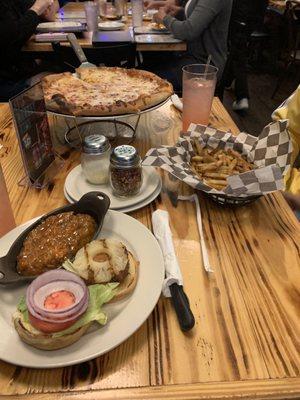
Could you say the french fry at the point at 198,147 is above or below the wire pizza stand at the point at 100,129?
above

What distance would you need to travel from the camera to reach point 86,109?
1278 millimetres

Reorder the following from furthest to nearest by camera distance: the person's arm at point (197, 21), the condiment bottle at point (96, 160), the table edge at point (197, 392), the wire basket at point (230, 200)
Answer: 1. the person's arm at point (197, 21)
2. the condiment bottle at point (96, 160)
3. the wire basket at point (230, 200)
4. the table edge at point (197, 392)

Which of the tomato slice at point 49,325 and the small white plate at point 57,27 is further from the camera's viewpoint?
the small white plate at point 57,27

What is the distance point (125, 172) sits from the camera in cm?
101

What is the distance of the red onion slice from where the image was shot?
612 mm

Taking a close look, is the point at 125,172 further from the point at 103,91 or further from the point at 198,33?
the point at 198,33

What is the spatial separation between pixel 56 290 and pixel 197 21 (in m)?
2.58

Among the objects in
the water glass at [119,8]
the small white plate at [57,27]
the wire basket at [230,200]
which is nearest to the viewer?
the wire basket at [230,200]

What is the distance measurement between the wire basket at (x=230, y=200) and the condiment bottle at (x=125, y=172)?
21 centimetres

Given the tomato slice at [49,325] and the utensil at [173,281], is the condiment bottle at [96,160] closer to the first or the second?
the utensil at [173,281]

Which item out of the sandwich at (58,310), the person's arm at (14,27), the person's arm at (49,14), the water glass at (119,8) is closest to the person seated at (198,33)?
the water glass at (119,8)

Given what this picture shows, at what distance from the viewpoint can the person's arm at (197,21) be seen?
8.73ft

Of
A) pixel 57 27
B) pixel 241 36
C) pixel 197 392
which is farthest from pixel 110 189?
pixel 241 36

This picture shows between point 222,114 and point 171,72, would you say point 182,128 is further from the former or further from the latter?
point 171,72
